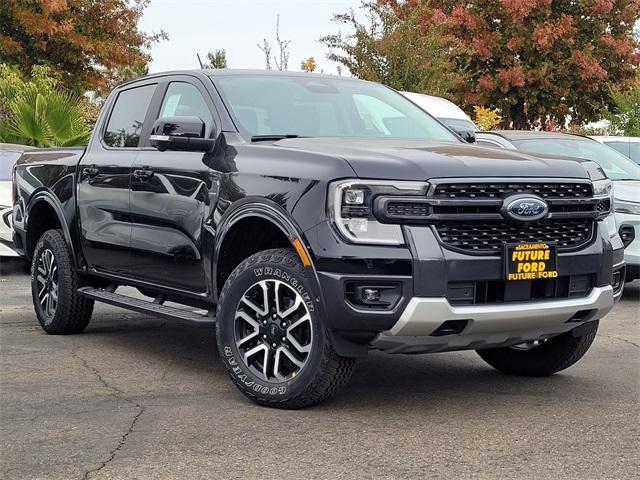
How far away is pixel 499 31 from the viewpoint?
3064cm

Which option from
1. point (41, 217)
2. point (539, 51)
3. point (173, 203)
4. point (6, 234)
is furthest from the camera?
point (539, 51)

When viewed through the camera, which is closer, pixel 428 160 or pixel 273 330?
pixel 428 160

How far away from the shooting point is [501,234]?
534cm

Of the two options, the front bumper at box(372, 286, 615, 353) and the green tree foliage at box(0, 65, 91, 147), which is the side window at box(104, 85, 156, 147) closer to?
the front bumper at box(372, 286, 615, 353)

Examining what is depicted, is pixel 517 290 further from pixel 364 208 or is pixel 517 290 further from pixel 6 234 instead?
pixel 6 234

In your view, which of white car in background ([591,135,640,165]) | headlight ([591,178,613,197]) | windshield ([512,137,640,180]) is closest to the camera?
headlight ([591,178,613,197])

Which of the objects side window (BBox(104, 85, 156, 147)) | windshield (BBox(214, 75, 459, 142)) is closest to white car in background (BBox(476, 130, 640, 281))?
windshield (BBox(214, 75, 459, 142))

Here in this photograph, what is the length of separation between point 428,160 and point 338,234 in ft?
1.94

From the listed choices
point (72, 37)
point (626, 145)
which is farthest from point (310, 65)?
point (626, 145)

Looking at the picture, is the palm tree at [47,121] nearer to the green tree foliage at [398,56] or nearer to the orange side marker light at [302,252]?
the green tree foliage at [398,56]

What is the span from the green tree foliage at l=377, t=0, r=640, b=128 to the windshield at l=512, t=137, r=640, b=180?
1821 centimetres

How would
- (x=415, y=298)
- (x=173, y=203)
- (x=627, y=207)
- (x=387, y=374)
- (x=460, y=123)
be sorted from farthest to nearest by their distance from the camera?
(x=460, y=123) < (x=627, y=207) < (x=387, y=374) < (x=173, y=203) < (x=415, y=298)

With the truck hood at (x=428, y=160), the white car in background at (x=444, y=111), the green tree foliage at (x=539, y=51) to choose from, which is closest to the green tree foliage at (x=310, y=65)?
the green tree foliage at (x=539, y=51)

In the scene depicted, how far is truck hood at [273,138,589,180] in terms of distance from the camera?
5.22 meters
